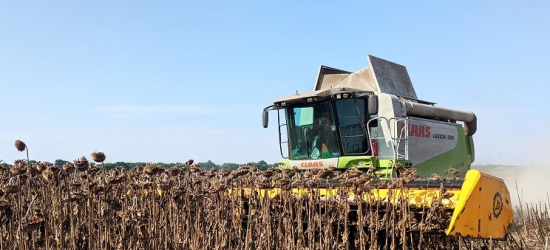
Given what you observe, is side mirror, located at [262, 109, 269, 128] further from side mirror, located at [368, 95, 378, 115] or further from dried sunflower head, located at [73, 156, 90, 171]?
dried sunflower head, located at [73, 156, 90, 171]

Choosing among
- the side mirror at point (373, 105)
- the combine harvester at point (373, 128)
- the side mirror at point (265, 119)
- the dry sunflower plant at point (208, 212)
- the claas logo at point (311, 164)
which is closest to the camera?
the dry sunflower plant at point (208, 212)

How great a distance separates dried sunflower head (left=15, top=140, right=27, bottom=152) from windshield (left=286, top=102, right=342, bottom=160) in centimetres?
517

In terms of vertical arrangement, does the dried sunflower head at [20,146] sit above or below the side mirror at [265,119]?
below

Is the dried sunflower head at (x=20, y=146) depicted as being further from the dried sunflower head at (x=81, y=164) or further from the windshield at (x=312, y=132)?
the windshield at (x=312, y=132)

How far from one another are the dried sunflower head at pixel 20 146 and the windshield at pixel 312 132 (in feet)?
17.0

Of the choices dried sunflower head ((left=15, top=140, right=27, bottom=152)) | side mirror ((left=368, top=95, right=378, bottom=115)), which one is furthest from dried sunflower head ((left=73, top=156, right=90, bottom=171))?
side mirror ((left=368, top=95, right=378, bottom=115))

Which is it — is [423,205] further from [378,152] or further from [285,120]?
[285,120]

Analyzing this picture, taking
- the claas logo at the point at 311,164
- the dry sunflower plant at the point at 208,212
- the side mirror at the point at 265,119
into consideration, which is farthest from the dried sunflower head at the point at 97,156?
the side mirror at the point at 265,119

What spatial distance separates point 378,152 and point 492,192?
343cm

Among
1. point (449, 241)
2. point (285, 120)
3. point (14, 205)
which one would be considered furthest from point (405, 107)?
point (14, 205)

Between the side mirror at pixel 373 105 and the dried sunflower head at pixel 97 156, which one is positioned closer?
the dried sunflower head at pixel 97 156

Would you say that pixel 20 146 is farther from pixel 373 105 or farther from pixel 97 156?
pixel 373 105

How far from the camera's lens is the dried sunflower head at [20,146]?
3.47m

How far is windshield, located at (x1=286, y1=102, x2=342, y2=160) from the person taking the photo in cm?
793
